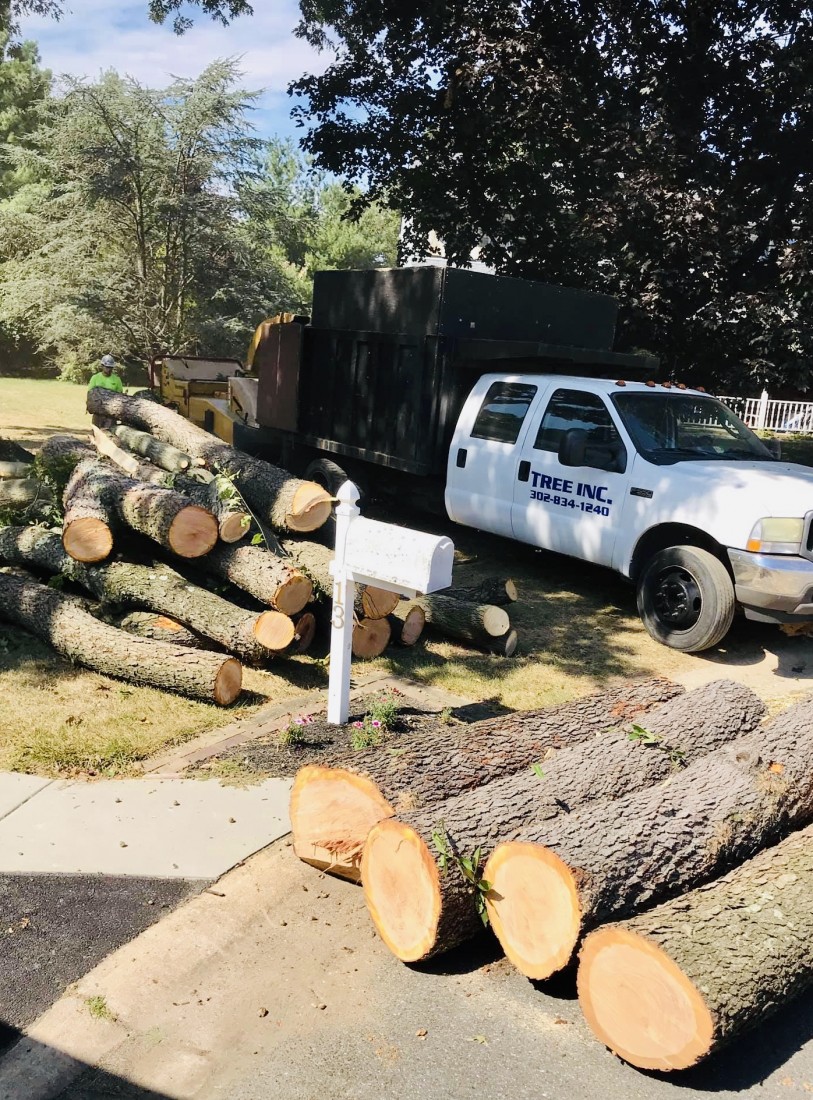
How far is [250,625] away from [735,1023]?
406 cm

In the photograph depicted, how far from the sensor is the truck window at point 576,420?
8305 mm

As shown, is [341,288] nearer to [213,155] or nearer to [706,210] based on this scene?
[706,210]

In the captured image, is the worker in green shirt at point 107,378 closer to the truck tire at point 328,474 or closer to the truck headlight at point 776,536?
the truck tire at point 328,474

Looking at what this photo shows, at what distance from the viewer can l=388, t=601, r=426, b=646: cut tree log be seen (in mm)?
7418

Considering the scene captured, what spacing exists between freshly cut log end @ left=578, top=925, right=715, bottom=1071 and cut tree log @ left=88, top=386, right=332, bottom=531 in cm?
482

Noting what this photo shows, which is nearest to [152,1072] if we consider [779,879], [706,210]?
[779,879]

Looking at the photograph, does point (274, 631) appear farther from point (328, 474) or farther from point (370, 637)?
point (328, 474)

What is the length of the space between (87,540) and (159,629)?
98cm

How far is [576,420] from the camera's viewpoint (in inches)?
338

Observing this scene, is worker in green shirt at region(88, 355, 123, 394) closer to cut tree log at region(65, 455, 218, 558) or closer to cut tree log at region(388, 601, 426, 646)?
cut tree log at region(65, 455, 218, 558)

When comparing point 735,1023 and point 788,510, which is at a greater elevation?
point 788,510

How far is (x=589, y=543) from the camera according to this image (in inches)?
328

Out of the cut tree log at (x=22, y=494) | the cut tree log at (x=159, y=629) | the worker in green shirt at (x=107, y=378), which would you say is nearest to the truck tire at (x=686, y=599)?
the cut tree log at (x=159, y=629)

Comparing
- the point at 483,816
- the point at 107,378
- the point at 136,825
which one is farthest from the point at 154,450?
the point at 483,816
